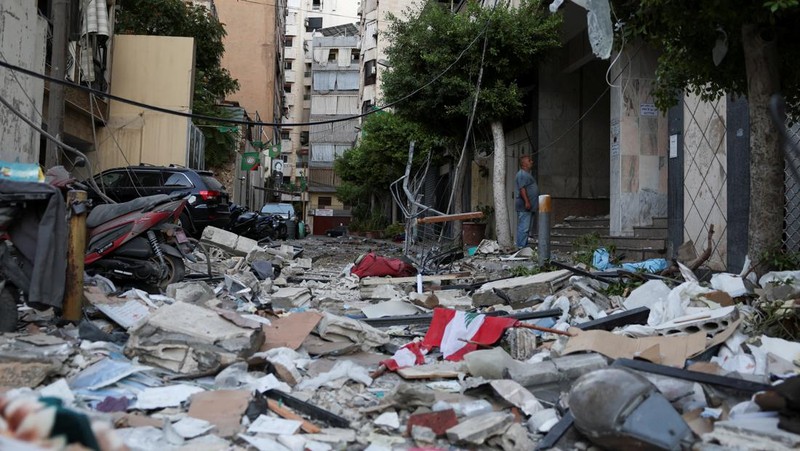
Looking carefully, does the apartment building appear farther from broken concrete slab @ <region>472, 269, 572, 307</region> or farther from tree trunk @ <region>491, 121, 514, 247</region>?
broken concrete slab @ <region>472, 269, 572, 307</region>

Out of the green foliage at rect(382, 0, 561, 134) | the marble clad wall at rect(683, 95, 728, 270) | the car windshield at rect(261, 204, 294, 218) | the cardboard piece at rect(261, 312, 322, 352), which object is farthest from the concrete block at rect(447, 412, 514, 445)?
the car windshield at rect(261, 204, 294, 218)

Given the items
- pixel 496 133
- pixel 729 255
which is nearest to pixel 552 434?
pixel 729 255

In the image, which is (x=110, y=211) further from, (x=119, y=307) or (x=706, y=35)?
(x=706, y=35)

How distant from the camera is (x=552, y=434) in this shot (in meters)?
3.00

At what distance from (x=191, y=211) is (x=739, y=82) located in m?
10.0

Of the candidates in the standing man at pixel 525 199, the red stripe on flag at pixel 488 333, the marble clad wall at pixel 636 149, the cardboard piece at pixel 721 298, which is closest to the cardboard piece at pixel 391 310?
the red stripe on flag at pixel 488 333

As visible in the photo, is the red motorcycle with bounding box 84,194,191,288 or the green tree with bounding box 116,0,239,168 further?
the green tree with bounding box 116,0,239,168

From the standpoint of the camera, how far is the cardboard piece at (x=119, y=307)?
510 cm

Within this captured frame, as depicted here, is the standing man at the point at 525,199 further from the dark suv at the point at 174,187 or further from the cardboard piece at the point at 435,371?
the cardboard piece at the point at 435,371

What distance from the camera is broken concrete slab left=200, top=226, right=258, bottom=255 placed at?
35.7ft

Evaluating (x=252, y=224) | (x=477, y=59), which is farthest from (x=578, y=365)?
(x=252, y=224)

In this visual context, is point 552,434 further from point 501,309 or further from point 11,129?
point 11,129

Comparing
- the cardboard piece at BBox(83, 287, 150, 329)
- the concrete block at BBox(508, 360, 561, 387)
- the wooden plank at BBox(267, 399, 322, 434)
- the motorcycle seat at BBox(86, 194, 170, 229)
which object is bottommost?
the wooden plank at BBox(267, 399, 322, 434)

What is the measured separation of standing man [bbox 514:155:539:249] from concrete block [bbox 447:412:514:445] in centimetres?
934
